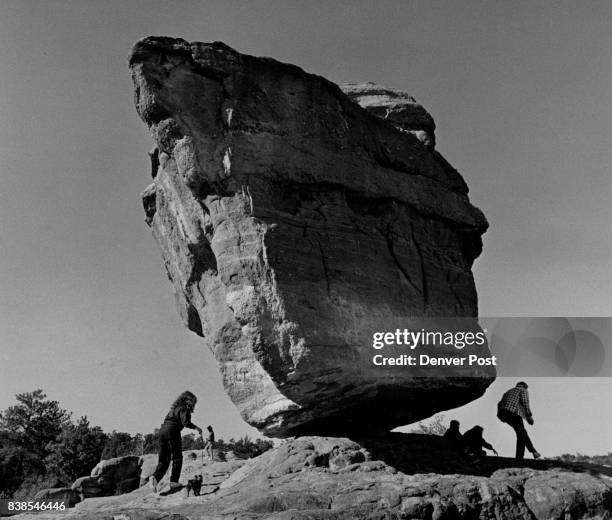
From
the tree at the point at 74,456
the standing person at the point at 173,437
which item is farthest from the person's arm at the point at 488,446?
the tree at the point at 74,456

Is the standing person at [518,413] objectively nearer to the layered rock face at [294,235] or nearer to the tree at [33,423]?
the layered rock face at [294,235]

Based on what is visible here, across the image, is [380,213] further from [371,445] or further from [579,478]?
[579,478]

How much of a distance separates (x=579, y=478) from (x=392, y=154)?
315 inches

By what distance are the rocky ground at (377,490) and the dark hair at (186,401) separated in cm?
154

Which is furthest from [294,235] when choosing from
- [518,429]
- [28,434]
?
[28,434]

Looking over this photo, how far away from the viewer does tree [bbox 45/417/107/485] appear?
2958 cm

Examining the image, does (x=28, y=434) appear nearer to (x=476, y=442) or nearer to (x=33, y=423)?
(x=33, y=423)

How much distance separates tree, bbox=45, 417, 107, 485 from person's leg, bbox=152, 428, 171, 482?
1783 centimetres

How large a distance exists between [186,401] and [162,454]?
1044mm

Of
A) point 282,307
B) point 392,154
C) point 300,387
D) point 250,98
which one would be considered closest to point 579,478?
point 300,387

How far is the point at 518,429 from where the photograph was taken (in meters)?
14.2

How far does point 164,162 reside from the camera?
49.3 ft

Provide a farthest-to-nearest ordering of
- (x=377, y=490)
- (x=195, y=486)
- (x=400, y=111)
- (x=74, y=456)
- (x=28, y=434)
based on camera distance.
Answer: (x=28, y=434) < (x=74, y=456) < (x=400, y=111) < (x=195, y=486) < (x=377, y=490)

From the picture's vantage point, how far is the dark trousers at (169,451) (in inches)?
498
